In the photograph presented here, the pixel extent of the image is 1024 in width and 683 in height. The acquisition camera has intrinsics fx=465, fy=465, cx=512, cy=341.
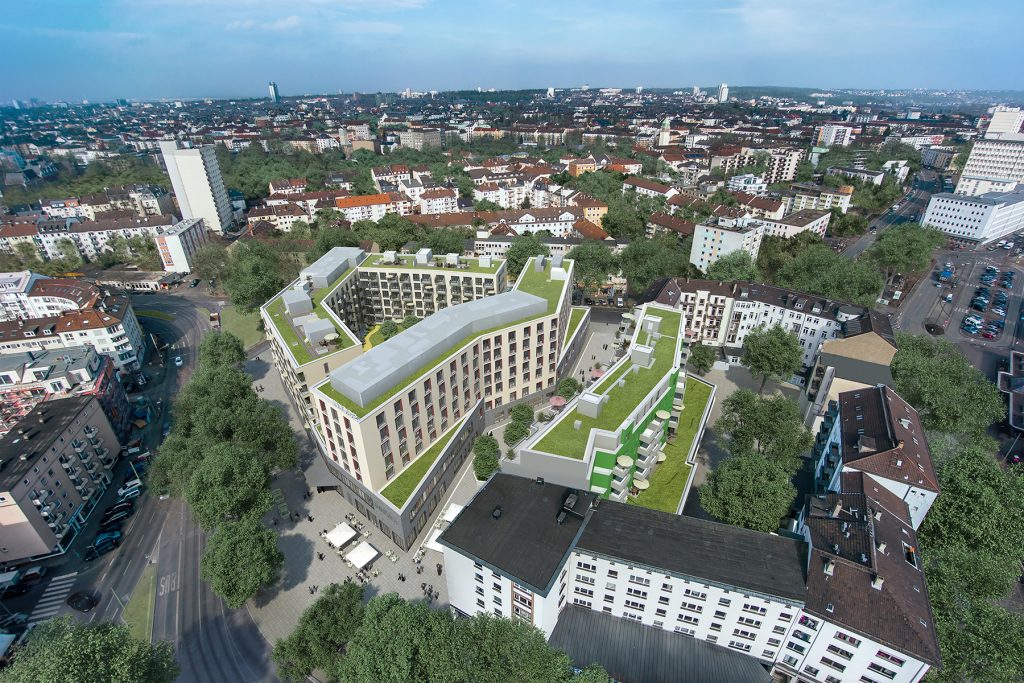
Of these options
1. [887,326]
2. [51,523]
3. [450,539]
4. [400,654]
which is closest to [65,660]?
[400,654]

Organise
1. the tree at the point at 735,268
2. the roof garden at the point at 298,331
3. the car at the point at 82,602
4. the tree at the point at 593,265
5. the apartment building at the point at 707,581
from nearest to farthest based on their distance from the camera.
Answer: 1. the apartment building at the point at 707,581
2. the car at the point at 82,602
3. the roof garden at the point at 298,331
4. the tree at the point at 735,268
5. the tree at the point at 593,265

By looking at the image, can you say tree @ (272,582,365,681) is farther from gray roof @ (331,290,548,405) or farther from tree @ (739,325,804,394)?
tree @ (739,325,804,394)

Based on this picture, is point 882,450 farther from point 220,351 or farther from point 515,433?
point 220,351

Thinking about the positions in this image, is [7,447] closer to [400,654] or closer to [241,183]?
[400,654]

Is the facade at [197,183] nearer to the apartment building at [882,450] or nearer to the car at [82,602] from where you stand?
the car at [82,602]

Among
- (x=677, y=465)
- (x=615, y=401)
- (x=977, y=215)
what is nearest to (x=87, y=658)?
(x=615, y=401)

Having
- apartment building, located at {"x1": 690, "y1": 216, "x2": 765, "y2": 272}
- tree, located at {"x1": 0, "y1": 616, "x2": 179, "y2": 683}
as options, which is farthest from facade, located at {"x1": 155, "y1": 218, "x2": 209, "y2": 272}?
apartment building, located at {"x1": 690, "y1": 216, "x2": 765, "y2": 272}

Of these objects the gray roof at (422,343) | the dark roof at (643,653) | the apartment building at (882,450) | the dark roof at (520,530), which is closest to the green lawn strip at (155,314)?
the gray roof at (422,343)
